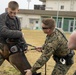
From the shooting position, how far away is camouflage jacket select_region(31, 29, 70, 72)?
4.68 metres

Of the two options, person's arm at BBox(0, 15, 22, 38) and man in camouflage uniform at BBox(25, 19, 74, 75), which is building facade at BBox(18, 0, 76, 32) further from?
man in camouflage uniform at BBox(25, 19, 74, 75)

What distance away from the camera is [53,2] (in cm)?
5950

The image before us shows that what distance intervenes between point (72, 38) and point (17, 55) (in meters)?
2.95

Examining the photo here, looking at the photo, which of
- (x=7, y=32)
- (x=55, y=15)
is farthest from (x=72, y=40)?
(x=55, y=15)

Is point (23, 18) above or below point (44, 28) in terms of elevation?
below

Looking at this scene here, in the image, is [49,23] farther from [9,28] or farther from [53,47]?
[9,28]

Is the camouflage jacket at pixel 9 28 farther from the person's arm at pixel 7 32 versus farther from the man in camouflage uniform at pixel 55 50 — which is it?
the man in camouflage uniform at pixel 55 50

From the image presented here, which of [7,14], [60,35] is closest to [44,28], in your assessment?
[60,35]

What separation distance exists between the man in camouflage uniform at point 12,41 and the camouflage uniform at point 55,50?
735 mm

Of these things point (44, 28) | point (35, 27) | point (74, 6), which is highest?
point (44, 28)

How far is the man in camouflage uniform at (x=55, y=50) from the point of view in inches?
185

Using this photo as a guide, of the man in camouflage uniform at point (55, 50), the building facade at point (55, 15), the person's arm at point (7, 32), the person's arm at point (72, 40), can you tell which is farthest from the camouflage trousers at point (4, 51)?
the building facade at point (55, 15)

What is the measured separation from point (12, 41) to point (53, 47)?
3.96ft

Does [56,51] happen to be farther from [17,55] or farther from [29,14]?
[29,14]
